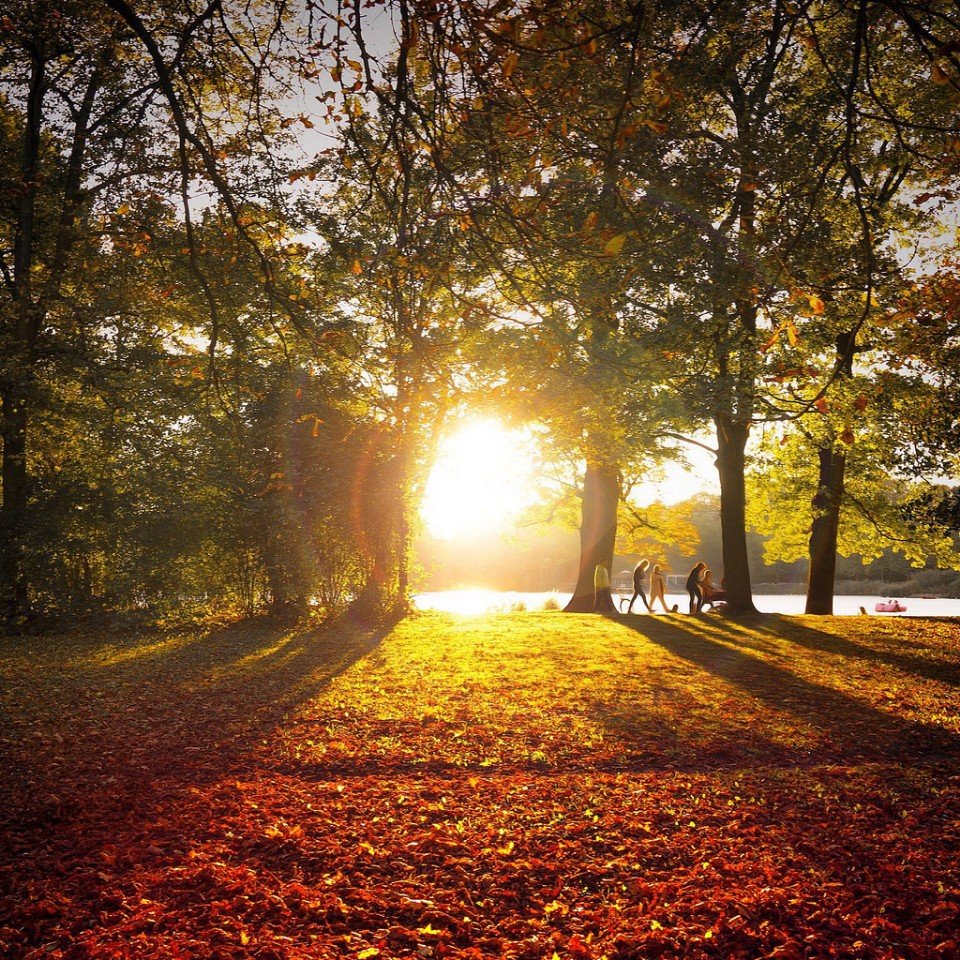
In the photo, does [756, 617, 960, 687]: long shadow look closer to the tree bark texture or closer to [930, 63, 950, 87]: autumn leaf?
[930, 63, 950, 87]: autumn leaf

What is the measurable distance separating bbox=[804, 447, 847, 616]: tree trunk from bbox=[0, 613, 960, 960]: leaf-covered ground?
410 inches

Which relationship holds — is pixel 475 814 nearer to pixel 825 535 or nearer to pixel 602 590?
pixel 602 590

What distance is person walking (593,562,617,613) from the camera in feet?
61.9

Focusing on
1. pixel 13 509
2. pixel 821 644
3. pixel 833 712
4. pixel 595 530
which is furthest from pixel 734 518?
pixel 13 509

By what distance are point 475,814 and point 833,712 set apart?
178 inches

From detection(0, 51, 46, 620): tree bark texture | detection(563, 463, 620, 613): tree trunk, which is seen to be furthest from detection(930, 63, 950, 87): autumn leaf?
detection(563, 463, 620, 613): tree trunk

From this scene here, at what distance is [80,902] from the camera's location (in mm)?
2953

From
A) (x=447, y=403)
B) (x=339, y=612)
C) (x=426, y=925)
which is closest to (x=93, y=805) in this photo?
(x=426, y=925)

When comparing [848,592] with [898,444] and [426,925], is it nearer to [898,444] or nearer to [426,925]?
[898,444]

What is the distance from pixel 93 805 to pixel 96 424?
10748 mm

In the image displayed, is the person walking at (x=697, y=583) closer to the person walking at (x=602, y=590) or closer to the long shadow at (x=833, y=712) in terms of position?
the person walking at (x=602, y=590)

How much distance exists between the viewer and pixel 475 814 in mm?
4047

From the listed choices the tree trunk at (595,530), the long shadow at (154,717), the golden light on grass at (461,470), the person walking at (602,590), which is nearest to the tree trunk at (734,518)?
the person walking at (602,590)

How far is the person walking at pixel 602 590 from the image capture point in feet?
61.9
